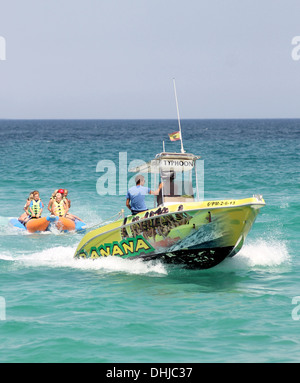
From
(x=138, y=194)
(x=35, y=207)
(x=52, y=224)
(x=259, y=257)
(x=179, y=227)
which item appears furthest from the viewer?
(x=35, y=207)

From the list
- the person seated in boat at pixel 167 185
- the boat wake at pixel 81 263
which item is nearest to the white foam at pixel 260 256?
the boat wake at pixel 81 263

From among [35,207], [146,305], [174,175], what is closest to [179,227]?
[174,175]

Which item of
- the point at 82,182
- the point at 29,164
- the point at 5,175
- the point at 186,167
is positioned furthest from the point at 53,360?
the point at 29,164

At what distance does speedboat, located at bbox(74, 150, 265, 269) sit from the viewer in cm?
1157

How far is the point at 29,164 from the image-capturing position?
4250 cm

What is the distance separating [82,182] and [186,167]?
2005 centimetres

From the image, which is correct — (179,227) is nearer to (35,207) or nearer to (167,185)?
(167,185)

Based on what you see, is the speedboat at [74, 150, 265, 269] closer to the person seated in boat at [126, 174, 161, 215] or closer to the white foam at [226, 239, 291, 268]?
the person seated in boat at [126, 174, 161, 215]

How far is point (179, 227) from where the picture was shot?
1186cm

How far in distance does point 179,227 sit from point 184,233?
17cm

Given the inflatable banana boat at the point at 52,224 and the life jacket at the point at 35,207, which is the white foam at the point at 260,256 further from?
the life jacket at the point at 35,207

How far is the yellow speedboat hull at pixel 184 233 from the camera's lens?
11.5 metres

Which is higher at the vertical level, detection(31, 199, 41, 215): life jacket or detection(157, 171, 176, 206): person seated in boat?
detection(31, 199, 41, 215): life jacket

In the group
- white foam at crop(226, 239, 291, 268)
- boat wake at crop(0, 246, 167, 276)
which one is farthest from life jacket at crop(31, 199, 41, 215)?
white foam at crop(226, 239, 291, 268)
